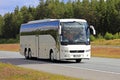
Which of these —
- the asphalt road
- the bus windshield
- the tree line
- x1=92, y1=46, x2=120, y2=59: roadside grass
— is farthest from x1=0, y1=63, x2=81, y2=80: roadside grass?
the tree line

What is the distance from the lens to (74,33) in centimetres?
3356

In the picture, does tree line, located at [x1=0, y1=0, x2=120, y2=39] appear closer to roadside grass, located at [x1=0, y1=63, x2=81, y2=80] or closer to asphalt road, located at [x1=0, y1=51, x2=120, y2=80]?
asphalt road, located at [x1=0, y1=51, x2=120, y2=80]

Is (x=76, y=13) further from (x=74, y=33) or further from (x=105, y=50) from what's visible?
(x=74, y=33)

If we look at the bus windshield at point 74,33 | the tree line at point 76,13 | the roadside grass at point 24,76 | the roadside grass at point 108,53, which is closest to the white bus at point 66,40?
the bus windshield at point 74,33

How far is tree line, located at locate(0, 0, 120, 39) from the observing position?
130m

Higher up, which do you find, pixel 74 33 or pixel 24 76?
pixel 74 33

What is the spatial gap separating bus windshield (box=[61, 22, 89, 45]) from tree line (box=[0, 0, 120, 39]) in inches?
3559

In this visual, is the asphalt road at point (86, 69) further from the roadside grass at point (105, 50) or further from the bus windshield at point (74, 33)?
the roadside grass at point (105, 50)

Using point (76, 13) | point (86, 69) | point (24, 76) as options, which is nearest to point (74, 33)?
point (86, 69)

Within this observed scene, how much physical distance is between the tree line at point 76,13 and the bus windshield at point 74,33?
90.4 m

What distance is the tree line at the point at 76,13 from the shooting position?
425 ft

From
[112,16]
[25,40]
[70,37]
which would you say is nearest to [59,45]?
[70,37]

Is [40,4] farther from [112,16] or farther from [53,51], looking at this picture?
[53,51]

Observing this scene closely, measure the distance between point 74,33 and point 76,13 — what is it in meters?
102
